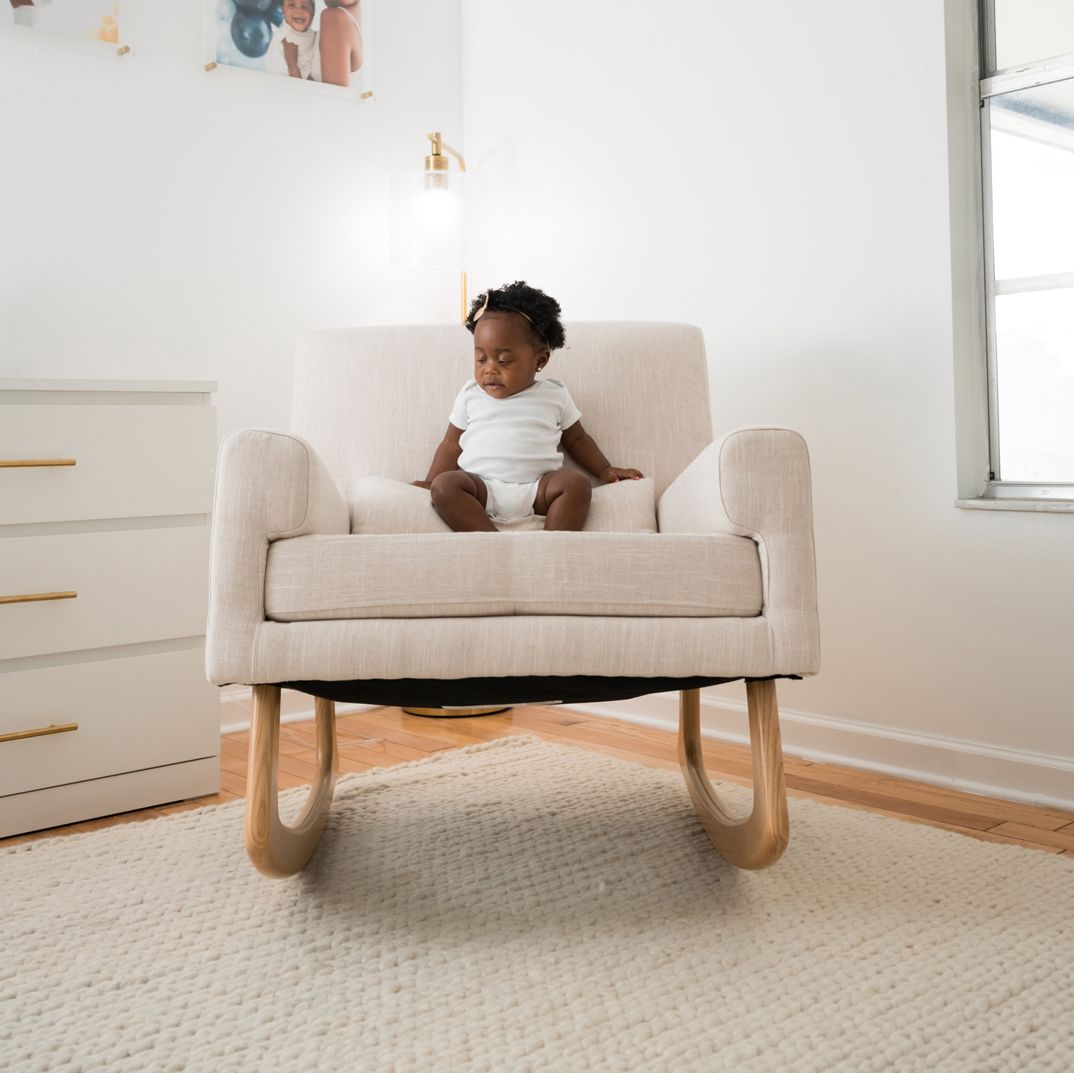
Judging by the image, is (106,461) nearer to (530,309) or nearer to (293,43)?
(530,309)

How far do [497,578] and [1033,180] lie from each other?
123 cm

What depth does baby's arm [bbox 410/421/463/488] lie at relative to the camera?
1699 mm

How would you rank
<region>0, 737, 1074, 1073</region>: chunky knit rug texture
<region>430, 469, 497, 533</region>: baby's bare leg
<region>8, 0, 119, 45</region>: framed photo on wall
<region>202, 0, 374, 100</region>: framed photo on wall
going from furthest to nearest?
<region>202, 0, 374, 100</region>: framed photo on wall, <region>8, 0, 119, 45</region>: framed photo on wall, <region>430, 469, 497, 533</region>: baby's bare leg, <region>0, 737, 1074, 1073</region>: chunky knit rug texture

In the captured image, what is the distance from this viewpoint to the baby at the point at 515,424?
1652 mm

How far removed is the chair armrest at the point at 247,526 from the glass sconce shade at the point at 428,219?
1.36 meters

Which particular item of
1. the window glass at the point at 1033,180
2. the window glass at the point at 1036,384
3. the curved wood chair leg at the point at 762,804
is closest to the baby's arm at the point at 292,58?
the window glass at the point at 1033,180

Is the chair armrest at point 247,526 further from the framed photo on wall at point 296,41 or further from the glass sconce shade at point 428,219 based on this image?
the framed photo on wall at point 296,41

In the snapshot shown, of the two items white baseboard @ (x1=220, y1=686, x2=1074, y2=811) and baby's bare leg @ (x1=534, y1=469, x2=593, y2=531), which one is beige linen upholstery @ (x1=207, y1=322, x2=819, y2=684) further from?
white baseboard @ (x1=220, y1=686, x2=1074, y2=811)

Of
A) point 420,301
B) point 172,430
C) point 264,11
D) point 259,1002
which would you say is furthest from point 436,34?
point 259,1002

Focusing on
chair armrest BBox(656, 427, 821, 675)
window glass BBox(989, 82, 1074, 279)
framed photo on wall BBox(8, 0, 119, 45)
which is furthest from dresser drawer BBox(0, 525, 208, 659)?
window glass BBox(989, 82, 1074, 279)

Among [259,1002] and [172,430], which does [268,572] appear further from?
[172,430]

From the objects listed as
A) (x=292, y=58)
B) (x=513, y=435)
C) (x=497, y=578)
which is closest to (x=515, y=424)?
(x=513, y=435)

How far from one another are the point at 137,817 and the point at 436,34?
2037mm

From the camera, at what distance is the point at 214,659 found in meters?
1.18
